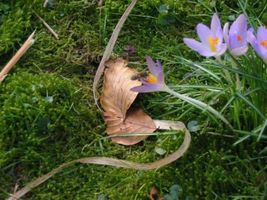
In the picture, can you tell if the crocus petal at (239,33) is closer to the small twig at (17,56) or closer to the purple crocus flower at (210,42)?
the purple crocus flower at (210,42)

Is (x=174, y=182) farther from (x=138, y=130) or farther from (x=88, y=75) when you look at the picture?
(x=88, y=75)

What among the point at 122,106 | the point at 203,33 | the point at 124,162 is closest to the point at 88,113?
the point at 122,106

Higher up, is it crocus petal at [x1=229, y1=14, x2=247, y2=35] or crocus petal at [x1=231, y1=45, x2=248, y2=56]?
crocus petal at [x1=229, y1=14, x2=247, y2=35]

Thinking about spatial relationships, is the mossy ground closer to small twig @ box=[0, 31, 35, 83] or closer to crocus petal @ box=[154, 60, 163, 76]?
small twig @ box=[0, 31, 35, 83]

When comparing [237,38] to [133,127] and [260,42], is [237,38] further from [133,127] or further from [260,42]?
[133,127]

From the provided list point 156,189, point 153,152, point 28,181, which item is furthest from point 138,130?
point 28,181

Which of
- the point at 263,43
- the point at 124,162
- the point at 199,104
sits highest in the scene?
the point at 263,43

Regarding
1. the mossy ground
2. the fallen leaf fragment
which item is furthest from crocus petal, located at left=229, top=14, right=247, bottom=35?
the fallen leaf fragment
